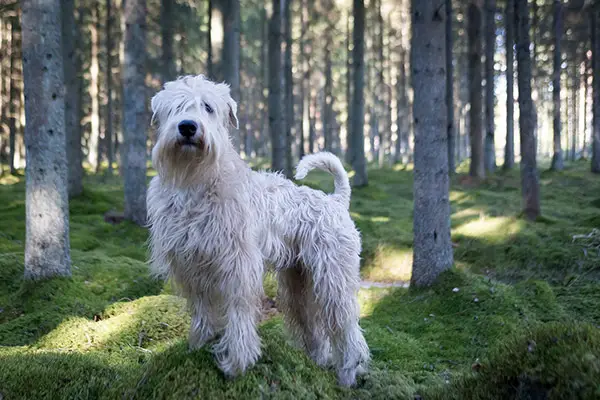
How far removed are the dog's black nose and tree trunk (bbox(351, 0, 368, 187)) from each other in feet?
59.6

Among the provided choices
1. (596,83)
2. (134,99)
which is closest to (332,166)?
(134,99)

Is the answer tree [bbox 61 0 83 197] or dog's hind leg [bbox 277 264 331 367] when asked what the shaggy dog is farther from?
Answer: tree [bbox 61 0 83 197]

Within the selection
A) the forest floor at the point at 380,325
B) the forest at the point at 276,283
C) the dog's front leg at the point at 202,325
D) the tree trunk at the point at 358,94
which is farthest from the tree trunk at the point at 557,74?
the dog's front leg at the point at 202,325

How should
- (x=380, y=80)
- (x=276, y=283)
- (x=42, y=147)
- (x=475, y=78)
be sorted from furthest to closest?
(x=380, y=80)
(x=475, y=78)
(x=276, y=283)
(x=42, y=147)

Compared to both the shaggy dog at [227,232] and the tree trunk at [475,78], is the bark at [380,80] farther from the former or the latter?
the shaggy dog at [227,232]

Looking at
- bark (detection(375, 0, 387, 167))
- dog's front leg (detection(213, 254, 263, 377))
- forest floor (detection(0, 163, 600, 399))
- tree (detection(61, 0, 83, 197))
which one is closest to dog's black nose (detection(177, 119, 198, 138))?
dog's front leg (detection(213, 254, 263, 377))

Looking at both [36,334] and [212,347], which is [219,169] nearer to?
[212,347]

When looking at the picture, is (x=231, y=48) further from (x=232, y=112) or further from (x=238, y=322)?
(x=238, y=322)

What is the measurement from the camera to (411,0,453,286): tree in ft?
24.3

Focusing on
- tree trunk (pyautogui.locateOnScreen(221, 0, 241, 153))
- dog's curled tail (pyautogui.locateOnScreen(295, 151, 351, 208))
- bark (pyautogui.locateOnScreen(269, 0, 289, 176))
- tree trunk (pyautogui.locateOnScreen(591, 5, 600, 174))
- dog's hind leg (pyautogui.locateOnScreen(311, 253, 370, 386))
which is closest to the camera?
dog's hind leg (pyautogui.locateOnScreen(311, 253, 370, 386))

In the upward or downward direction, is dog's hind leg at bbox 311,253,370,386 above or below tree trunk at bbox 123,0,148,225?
below

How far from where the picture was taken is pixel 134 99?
41.7ft

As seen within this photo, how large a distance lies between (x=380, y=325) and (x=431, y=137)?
2849 millimetres

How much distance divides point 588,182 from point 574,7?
768 cm
